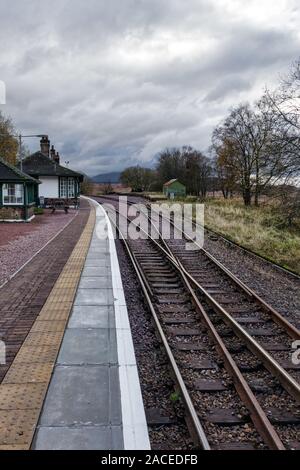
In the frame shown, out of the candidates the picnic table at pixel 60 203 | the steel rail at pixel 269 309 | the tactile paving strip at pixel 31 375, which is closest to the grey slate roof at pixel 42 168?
the picnic table at pixel 60 203

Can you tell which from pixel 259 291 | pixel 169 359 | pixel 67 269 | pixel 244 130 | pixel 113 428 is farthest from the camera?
pixel 244 130

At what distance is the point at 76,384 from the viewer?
5340mm

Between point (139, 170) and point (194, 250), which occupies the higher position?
point (139, 170)

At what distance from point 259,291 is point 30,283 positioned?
5.46 meters

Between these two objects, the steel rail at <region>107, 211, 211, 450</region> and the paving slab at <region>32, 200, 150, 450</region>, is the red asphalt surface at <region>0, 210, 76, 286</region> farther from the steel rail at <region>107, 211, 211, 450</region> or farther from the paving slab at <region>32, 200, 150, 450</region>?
the steel rail at <region>107, 211, 211, 450</region>

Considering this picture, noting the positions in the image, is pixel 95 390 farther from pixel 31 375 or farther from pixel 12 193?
pixel 12 193

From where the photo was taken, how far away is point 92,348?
6.55 meters

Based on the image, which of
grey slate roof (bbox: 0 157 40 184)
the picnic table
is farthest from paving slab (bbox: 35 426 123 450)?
the picnic table

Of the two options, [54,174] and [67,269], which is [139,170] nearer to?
[54,174]

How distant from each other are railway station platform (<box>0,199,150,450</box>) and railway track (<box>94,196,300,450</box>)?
2.16 ft

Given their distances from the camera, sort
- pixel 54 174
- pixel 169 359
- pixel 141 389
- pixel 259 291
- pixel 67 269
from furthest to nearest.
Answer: pixel 54 174 < pixel 67 269 < pixel 259 291 < pixel 169 359 < pixel 141 389

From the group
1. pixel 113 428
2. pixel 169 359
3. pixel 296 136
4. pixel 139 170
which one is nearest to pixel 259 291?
pixel 169 359

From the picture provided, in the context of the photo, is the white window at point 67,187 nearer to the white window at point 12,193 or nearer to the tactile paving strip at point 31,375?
the white window at point 12,193

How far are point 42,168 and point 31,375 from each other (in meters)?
39.0
